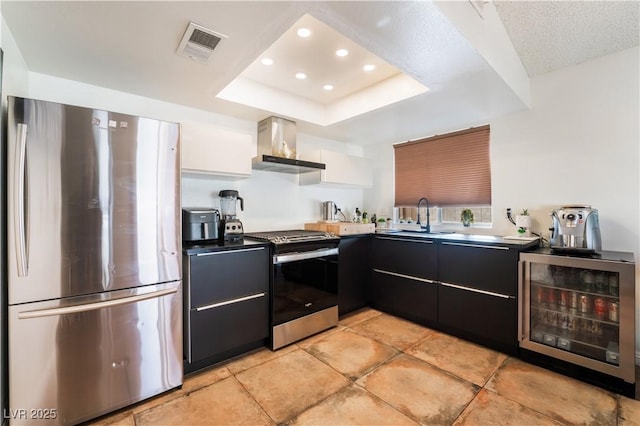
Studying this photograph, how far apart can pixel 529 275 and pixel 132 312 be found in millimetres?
3012

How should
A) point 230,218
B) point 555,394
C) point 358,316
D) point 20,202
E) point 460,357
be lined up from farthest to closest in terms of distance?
point 358,316 < point 230,218 < point 460,357 < point 555,394 < point 20,202

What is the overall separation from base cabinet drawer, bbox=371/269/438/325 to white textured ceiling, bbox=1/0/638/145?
1.87 m

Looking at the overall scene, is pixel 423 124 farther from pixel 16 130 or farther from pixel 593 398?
pixel 16 130

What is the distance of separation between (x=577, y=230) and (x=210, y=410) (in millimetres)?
3020

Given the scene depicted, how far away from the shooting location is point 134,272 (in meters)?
1.75

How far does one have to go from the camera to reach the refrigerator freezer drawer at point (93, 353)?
146 centimetres

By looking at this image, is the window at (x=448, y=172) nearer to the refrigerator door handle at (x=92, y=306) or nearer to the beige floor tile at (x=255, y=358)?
the beige floor tile at (x=255, y=358)

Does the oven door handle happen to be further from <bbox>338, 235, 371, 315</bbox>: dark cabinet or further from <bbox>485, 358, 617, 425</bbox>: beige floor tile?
<bbox>485, 358, 617, 425</bbox>: beige floor tile

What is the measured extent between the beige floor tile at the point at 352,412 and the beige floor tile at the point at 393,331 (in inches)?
31.2

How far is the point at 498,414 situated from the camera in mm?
1688

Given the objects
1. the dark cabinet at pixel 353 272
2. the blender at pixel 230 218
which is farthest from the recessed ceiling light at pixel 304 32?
the dark cabinet at pixel 353 272

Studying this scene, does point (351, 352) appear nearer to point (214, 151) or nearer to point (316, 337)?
point (316, 337)

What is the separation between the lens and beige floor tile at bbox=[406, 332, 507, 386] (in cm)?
211

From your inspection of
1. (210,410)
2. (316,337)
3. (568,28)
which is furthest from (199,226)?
(568,28)
